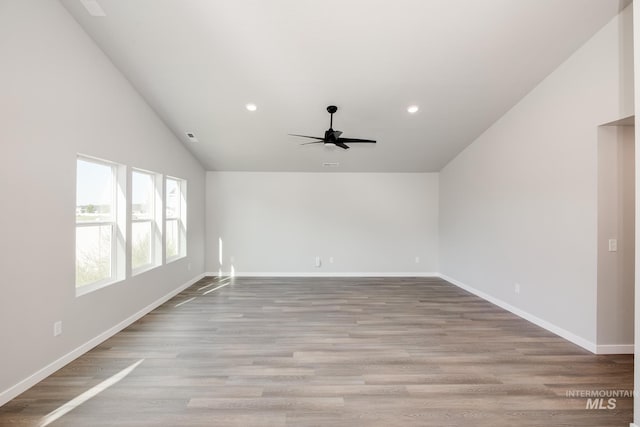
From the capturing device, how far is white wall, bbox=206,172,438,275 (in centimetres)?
670

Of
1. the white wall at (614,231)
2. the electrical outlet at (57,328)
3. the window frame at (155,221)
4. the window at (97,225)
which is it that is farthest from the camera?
the window frame at (155,221)

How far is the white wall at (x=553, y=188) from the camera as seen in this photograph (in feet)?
9.80

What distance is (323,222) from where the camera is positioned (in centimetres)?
680

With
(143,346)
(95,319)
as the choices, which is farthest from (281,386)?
(95,319)

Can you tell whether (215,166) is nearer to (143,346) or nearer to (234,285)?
(234,285)

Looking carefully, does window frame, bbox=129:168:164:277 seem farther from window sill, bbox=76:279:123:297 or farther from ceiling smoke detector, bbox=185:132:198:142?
window sill, bbox=76:279:123:297

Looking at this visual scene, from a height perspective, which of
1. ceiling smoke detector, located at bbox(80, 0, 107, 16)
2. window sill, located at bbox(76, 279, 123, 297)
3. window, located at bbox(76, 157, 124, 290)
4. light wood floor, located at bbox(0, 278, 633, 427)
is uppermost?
ceiling smoke detector, located at bbox(80, 0, 107, 16)

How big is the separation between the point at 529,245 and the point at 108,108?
561 centimetres

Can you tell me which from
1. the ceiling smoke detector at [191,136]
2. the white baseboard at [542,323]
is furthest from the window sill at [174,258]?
the white baseboard at [542,323]

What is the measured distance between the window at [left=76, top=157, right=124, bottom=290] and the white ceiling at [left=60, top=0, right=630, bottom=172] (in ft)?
4.47

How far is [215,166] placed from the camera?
6.42 meters

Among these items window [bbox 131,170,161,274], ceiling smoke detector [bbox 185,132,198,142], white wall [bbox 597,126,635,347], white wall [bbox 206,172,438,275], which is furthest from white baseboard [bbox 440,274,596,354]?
ceiling smoke detector [bbox 185,132,198,142]

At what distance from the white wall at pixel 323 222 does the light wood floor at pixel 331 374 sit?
8.17 feet

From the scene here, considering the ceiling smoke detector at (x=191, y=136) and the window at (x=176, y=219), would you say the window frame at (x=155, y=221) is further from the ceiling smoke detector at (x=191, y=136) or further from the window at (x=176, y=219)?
the ceiling smoke detector at (x=191, y=136)
